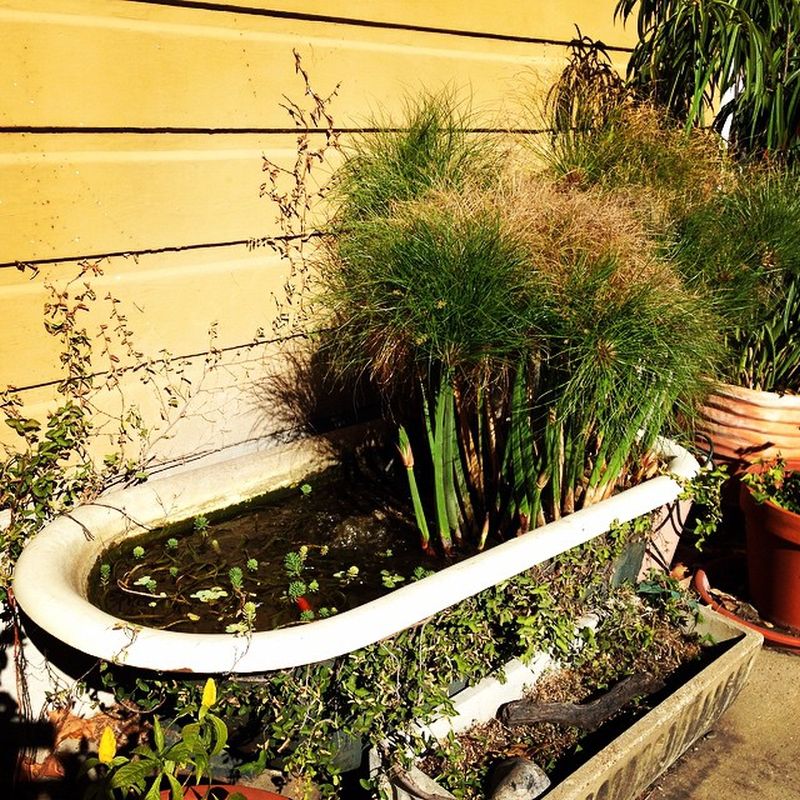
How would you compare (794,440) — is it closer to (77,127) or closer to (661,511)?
(661,511)

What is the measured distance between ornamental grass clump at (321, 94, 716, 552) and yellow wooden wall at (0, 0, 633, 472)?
16.7 inches

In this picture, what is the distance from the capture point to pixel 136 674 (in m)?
1.76

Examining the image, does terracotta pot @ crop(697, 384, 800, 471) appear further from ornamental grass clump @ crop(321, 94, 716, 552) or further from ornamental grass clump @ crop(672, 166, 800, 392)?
ornamental grass clump @ crop(321, 94, 716, 552)

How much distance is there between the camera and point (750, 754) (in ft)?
7.22

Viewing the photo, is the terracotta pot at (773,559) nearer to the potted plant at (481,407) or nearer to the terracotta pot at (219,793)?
the potted plant at (481,407)

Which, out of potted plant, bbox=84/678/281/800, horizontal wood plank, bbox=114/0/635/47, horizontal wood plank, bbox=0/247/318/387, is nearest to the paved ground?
potted plant, bbox=84/678/281/800

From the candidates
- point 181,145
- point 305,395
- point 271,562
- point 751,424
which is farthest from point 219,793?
point 751,424

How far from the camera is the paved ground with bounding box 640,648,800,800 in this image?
2.08 meters

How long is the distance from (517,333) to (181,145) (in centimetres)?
115

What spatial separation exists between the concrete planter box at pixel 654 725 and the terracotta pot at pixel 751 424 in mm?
806

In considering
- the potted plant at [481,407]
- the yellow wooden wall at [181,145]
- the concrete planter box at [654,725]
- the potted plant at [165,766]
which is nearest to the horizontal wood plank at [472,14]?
the yellow wooden wall at [181,145]

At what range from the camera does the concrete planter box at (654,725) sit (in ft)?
5.77

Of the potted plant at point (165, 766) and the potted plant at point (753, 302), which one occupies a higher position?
the potted plant at point (753, 302)

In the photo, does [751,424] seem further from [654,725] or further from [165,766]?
[165,766]
